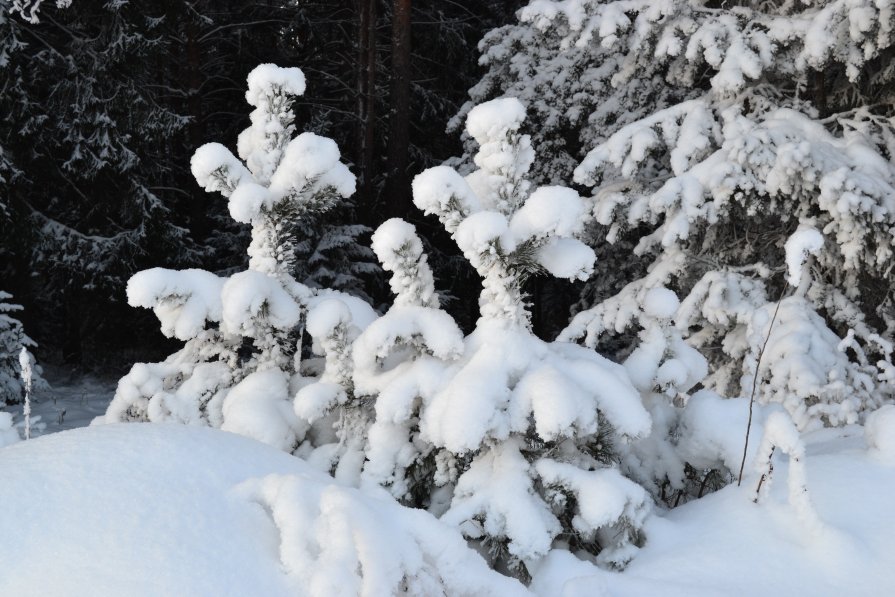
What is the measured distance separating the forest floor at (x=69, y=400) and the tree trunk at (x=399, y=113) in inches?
207

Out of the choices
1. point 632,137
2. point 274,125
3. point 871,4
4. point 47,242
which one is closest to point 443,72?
point 47,242

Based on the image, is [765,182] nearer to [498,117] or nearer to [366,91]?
[498,117]

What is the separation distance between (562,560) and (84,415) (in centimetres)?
912

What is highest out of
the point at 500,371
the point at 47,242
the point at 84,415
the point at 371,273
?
the point at 500,371

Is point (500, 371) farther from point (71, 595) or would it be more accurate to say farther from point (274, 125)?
point (274, 125)

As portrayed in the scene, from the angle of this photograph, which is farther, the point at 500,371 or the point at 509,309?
the point at 509,309

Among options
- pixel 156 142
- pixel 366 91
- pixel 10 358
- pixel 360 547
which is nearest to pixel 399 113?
pixel 366 91

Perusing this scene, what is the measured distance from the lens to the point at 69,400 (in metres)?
10.8

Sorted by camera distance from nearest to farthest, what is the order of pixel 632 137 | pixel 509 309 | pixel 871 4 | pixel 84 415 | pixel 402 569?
pixel 402 569, pixel 509 309, pixel 871 4, pixel 632 137, pixel 84 415

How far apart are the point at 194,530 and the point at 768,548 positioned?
1.90m

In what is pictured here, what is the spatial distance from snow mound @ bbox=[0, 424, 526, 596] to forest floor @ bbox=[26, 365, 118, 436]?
6882 millimetres

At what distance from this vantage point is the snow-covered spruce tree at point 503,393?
263 cm

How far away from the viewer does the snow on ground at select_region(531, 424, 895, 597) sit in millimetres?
2287

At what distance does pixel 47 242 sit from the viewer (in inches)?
405
